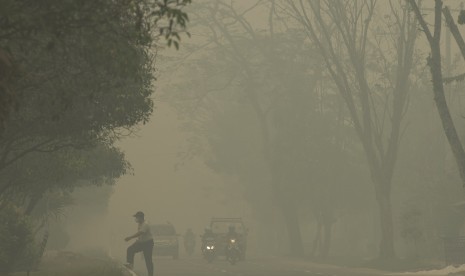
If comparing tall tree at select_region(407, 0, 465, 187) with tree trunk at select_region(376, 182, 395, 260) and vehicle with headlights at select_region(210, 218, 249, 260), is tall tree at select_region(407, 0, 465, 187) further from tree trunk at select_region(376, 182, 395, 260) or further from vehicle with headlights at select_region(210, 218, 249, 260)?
vehicle with headlights at select_region(210, 218, 249, 260)

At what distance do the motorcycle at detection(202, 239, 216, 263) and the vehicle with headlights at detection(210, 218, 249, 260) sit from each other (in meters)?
0.62

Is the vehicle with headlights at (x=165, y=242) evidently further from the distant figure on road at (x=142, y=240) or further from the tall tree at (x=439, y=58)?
the distant figure on road at (x=142, y=240)

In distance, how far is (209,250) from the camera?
166 feet

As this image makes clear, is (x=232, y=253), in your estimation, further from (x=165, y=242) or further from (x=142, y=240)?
(x=142, y=240)

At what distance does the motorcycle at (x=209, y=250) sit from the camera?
165 feet

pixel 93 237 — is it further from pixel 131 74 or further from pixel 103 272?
pixel 131 74

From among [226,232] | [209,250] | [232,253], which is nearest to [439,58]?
[232,253]

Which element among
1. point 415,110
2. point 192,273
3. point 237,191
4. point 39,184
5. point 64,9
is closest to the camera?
point 64,9

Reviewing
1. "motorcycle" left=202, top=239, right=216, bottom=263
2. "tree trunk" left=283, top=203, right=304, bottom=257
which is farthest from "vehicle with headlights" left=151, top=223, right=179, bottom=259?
"tree trunk" left=283, top=203, right=304, bottom=257

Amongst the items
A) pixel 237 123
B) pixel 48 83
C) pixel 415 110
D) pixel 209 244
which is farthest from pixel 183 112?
pixel 48 83

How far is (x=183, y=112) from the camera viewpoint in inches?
2763

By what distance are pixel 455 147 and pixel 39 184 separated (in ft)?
45.6

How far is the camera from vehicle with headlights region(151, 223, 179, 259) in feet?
184

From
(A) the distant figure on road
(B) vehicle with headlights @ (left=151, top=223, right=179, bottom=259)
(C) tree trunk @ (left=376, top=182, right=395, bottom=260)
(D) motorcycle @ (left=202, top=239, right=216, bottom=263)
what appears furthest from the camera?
(B) vehicle with headlights @ (left=151, top=223, right=179, bottom=259)
